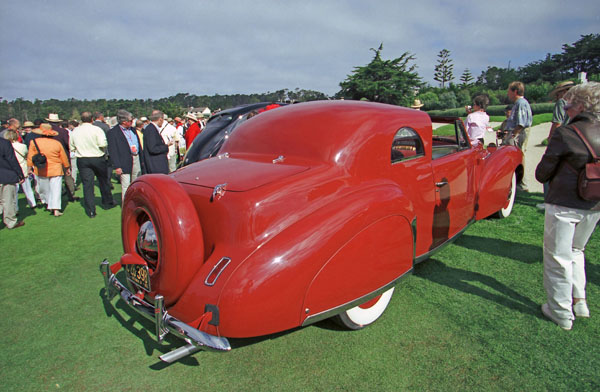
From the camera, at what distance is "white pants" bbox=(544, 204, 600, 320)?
2584mm

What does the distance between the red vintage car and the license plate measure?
15 millimetres

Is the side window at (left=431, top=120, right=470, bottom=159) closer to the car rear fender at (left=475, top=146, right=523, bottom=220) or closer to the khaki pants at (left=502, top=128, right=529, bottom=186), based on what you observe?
Answer: the car rear fender at (left=475, top=146, right=523, bottom=220)

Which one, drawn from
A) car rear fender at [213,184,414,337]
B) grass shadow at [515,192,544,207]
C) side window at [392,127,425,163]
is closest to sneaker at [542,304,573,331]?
car rear fender at [213,184,414,337]

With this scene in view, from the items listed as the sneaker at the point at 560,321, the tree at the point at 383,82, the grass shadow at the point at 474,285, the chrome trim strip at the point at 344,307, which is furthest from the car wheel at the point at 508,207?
the tree at the point at 383,82

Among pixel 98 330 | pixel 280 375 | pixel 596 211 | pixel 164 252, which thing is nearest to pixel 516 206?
pixel 596 211

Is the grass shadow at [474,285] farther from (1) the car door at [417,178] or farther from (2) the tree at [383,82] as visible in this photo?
(2) the tree at [383,82]

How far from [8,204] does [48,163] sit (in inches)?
41.2

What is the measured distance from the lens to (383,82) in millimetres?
39312

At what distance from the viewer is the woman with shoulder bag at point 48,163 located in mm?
6699

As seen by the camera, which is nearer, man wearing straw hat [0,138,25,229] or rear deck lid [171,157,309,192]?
rear deck lid [171,157,309,192]

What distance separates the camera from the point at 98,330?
297cm

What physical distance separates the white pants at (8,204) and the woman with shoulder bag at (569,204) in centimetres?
773

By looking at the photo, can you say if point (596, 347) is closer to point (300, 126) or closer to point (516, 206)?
point (300, 126)

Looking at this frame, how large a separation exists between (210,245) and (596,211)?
2.76m
